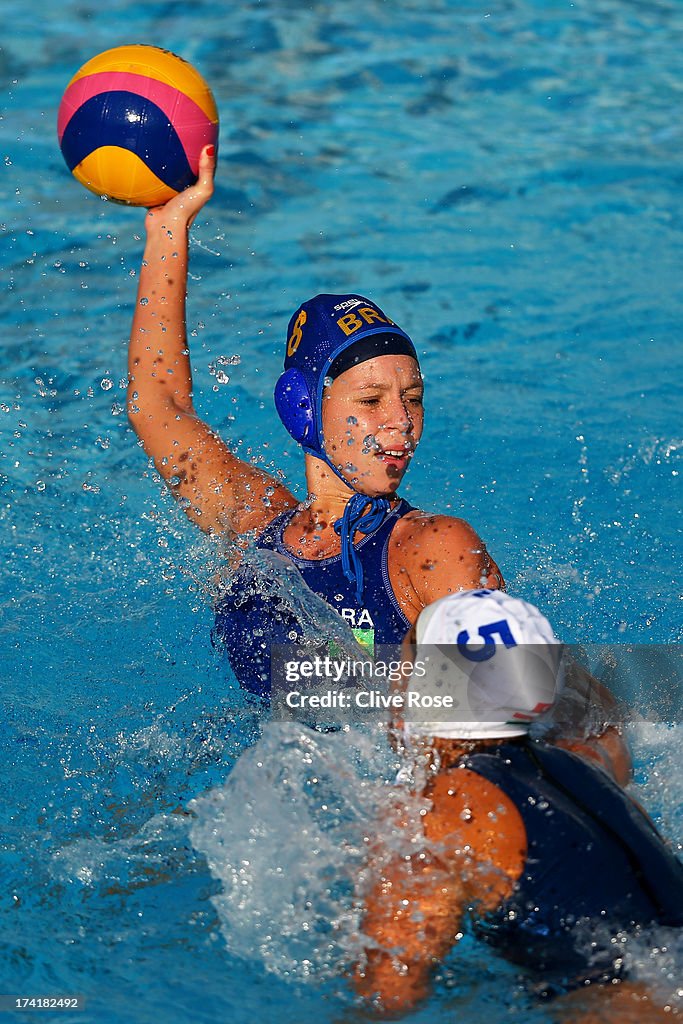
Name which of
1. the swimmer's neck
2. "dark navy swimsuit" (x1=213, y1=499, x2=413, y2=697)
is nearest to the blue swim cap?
the swimmer's neck

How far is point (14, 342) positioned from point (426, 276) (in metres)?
2.36

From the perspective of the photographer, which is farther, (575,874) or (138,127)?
(138,127)

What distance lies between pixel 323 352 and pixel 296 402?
0.16 metres

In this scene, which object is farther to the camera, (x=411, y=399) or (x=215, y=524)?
(x=215, y=524)

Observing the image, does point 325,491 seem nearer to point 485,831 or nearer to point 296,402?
point 296,402

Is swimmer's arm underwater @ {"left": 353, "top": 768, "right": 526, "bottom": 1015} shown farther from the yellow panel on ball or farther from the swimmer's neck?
the yellow panel on ball

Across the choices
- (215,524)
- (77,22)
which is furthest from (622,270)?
(77,22)

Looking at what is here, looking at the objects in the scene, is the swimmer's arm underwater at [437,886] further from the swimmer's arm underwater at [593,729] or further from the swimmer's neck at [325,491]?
the swimmer's neck at [325,491]

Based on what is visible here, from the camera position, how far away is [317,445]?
3555 mm

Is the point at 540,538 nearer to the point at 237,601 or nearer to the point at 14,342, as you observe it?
the point at 237,601

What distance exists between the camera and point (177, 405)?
4059 mm

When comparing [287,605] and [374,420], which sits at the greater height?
[374,420]

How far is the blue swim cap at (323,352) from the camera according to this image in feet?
11.4

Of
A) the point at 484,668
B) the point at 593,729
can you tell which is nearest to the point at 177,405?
the point at 593,729
